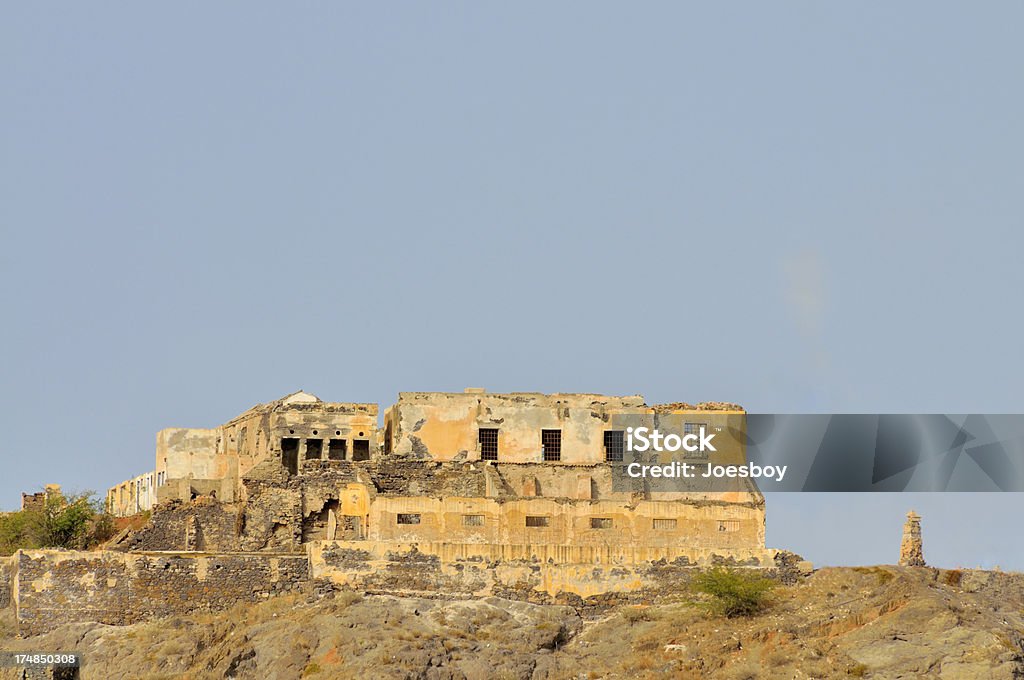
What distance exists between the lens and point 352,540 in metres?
77.1

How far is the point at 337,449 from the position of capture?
84.5 m

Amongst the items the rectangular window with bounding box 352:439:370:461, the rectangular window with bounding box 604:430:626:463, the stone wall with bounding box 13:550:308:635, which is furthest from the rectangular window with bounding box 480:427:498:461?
the stone wall with bounding box 13:550:308:635

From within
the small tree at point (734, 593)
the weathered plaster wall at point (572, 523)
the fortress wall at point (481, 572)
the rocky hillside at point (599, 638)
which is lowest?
the rocky hillside at point (599, 638)

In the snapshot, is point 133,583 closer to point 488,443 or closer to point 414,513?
point 414,513

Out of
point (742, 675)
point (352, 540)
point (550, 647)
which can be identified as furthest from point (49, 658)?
point (742, 675)

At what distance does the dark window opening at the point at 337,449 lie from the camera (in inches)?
3317

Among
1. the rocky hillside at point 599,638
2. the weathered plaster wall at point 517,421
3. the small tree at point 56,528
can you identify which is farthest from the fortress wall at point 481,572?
the small tree at point 56,528

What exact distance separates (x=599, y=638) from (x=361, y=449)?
15343 mm

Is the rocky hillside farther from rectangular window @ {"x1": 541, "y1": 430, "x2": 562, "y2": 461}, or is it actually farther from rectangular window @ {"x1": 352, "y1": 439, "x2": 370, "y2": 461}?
rectangular window @ {"x1": 352, "y1": 439, "x2": 370, "y2": 461}

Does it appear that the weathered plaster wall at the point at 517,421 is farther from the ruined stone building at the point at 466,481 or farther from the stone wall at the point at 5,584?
the stone wall at the point at 5,584

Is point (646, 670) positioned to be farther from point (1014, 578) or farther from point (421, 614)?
point (1014, 578)

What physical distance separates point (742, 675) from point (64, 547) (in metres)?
29.7

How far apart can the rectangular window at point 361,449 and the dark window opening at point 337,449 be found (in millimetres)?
363

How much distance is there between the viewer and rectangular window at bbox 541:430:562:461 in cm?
8412
